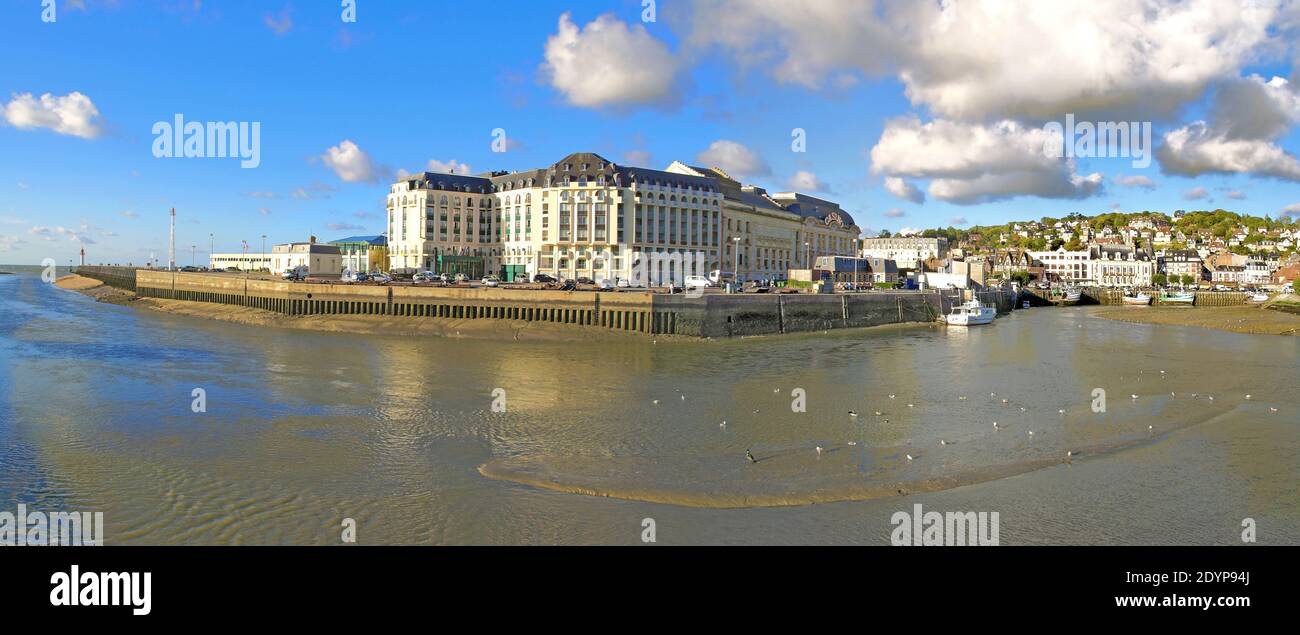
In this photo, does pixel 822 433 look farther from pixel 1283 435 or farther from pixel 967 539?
pixel 1283 435

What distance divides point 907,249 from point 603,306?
13848 cm

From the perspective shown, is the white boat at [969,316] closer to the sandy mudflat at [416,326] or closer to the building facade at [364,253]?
the sandy mudflat at [416,326]

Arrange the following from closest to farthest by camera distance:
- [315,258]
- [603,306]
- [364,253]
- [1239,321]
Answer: [603,306] < [1239,321] < [315,258] < [364,253]

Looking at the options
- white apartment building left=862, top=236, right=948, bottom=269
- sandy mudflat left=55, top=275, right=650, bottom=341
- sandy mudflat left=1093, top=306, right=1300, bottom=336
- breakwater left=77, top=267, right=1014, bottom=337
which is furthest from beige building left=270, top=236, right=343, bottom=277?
white apartment building left=862, top=236, right=948, bottom=269

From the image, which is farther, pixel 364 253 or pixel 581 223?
pixel 364 253

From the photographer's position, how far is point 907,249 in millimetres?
175500

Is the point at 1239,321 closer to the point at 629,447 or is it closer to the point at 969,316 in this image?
the point at 969,316

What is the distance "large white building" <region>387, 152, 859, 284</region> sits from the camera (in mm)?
94750

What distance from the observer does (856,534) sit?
14.0 metres

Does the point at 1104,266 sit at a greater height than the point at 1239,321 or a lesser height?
greater

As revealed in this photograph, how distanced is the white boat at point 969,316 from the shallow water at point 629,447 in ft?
97.9

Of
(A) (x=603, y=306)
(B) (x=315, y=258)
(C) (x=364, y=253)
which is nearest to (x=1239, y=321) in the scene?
(A) (x=603, y=306)

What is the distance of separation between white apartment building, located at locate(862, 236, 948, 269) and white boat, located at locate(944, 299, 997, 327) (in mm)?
90193

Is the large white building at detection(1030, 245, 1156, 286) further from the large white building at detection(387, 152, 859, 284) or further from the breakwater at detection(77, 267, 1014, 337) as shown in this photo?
the breakwater at detection(77, 267, 1014, 337)
